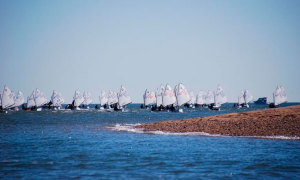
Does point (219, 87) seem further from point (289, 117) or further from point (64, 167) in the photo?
point (64, 167)

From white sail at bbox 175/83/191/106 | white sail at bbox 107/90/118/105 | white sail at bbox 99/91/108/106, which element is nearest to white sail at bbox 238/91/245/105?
white sail at bbox 107/90/118/105

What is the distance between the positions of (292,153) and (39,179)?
17.6m

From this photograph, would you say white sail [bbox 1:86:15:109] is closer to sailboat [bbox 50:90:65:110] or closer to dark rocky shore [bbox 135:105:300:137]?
sailboat [bbox 50:90:65:110]

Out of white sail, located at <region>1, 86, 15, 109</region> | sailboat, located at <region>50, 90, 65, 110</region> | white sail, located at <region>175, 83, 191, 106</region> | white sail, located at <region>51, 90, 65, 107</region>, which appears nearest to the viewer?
white sail, located at <region>175, 83, 191, 106</region>

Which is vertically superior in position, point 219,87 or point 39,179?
point 219,87

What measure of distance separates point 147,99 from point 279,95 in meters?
50.7

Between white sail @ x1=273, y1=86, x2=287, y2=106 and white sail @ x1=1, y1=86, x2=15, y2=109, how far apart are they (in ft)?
294

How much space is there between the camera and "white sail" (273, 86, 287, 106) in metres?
118

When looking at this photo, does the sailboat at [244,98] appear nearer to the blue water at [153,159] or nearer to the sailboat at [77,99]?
the sailboat at [77,99]

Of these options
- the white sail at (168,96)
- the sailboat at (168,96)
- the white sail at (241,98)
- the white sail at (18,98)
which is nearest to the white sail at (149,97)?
the sailboat at (168,96)

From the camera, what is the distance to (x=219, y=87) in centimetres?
15162

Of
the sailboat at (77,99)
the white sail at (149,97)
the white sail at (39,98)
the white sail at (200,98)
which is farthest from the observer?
the white sail at (200,98)

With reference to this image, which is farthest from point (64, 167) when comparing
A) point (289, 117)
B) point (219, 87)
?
point (219, 87)

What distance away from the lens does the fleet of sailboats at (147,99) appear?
109 m
